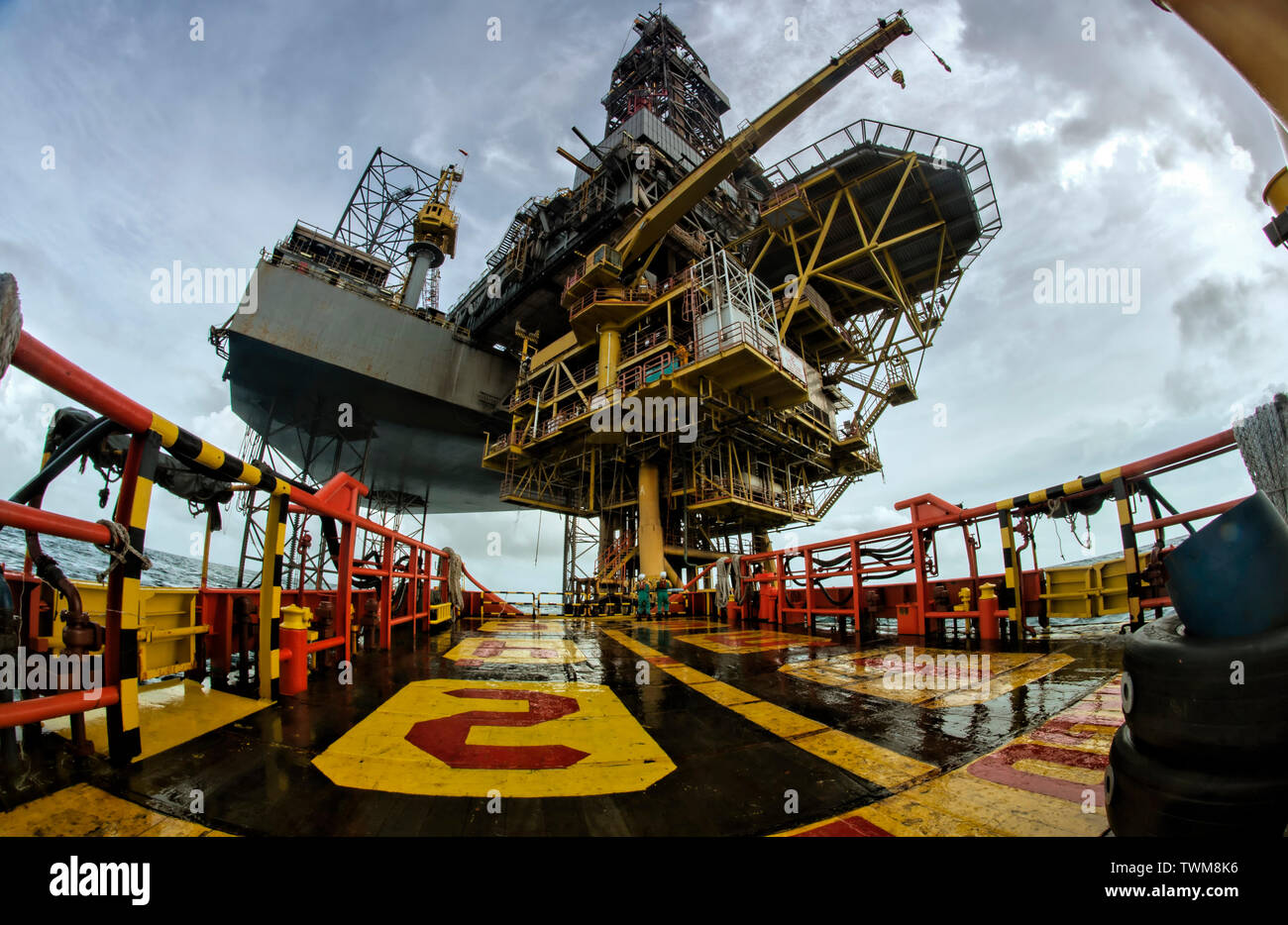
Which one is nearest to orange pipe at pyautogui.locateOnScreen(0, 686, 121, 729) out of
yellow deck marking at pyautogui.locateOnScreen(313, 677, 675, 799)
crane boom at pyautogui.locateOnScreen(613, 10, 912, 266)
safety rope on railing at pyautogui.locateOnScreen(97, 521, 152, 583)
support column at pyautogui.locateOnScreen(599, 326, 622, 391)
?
safety rope on railing at pyautogui.locateOnScreen(97, 521, 152, 583)

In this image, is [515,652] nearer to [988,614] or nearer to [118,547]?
[118,547]

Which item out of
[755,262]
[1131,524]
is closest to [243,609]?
[1131,524]

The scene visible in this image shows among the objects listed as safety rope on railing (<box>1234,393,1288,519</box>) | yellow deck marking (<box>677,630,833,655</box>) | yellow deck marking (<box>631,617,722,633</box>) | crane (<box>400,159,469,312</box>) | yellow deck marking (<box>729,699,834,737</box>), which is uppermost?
crane (<box>400,159,469,312</box>)

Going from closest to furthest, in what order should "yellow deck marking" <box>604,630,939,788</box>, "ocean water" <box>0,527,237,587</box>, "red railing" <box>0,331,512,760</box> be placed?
"red railing" <box>0,331,512,760</box>
"yellow deck marking" <box>604,630,939,788</box>
"ocean water" <box>0,527,237,587</box>

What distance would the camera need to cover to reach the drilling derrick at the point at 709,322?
18.0 metres

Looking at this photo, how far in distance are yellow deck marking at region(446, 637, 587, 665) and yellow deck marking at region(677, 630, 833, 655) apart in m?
2.19

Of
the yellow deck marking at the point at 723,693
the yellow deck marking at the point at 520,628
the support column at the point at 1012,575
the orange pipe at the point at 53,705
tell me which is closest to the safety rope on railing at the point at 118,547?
the orange pipe at the point at 53,705

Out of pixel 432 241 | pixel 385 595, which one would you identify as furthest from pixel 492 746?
pixel 432 241

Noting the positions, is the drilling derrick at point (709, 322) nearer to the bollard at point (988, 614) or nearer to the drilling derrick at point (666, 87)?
the drilling derrick at point (666, 87)

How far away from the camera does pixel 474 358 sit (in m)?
26.8

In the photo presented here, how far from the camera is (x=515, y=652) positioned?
6918mm

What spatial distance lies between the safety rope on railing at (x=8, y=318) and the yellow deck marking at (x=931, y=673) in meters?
5.35

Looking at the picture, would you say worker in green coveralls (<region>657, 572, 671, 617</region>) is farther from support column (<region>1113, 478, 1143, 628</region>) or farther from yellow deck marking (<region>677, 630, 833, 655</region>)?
support column (<region>1113, 478, 1143, 628</region>)

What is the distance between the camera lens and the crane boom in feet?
55.3
